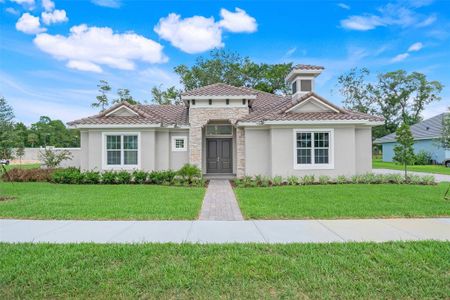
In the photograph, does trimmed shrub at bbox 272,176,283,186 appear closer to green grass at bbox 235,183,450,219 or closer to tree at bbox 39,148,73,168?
green grass at bbox 235,183,450,219

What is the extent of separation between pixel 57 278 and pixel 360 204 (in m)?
8.17

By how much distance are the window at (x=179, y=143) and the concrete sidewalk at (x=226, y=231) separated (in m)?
10.3

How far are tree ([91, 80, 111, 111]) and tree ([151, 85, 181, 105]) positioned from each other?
627 cm

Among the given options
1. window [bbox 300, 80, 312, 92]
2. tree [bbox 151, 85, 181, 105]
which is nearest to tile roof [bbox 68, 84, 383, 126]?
window [bbox 300, 80, 312, 92]


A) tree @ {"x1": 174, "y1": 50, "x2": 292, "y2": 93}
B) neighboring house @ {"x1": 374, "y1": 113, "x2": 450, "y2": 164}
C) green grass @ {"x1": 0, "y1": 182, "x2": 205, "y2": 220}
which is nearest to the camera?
green grass @ {"x1": 0, "y1": 182, "x2": 205, "y2": 220}

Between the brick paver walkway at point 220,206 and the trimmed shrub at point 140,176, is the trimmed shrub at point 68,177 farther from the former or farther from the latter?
the brick paver walkway at point 220,206

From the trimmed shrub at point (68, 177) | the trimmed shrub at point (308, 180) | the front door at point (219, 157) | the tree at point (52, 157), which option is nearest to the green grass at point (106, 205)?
the trimmed shrub at point (68, 177)

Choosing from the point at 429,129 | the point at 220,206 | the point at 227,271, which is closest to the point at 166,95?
the point at 220,206

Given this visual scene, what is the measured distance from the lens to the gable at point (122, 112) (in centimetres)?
1638

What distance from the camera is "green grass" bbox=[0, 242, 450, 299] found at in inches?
139

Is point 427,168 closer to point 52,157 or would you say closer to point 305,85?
point 305,85

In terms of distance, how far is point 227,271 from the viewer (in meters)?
4.07

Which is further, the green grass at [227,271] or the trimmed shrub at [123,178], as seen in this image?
Result: the trimmed shrub at [123,178]

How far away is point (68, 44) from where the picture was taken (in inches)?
652
